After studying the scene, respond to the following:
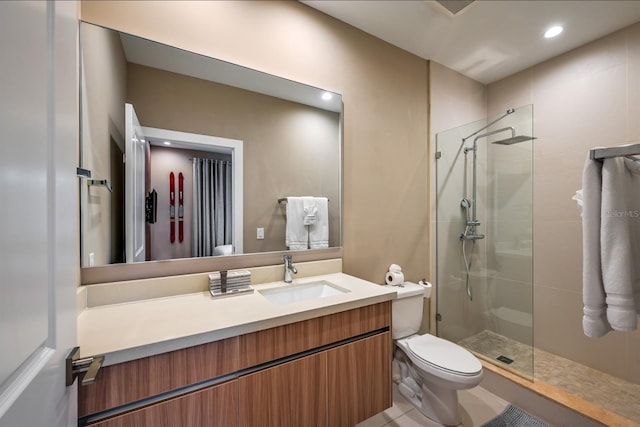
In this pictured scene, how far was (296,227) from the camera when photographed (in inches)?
70.9

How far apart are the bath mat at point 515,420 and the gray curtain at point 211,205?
78.7 inches

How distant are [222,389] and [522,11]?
9.13 ft

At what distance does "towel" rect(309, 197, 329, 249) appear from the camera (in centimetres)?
186

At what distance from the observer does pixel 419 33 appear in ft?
6.75

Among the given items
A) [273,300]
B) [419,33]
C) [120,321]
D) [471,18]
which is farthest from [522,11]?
[120,321]

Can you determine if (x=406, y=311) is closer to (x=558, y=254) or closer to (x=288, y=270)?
(x=288, y=270)

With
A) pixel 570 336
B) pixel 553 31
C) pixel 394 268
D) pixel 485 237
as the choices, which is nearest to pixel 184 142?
pixel 394 268

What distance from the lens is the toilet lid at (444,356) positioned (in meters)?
1.55

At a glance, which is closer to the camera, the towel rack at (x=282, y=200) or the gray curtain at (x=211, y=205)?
the gray curtain at (x=211, y=205)

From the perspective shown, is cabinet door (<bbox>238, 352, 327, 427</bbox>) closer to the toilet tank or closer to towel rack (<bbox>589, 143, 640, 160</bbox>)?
the toilet tank

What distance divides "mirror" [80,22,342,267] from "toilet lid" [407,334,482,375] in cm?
90

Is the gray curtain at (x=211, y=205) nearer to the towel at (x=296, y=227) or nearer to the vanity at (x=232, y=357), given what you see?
the vanity at (x=232, y=357)

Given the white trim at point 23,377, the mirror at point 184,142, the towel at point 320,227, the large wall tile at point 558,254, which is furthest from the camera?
the large wall tile at point 558,254

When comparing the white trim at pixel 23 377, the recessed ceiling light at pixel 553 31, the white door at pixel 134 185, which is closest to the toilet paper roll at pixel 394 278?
the white door at pixel 134 185
